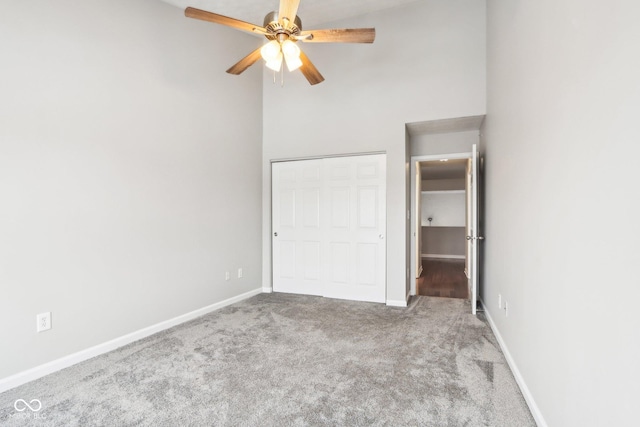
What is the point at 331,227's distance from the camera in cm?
436

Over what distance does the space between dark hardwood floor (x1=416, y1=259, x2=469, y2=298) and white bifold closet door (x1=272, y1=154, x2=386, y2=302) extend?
111 centimetres

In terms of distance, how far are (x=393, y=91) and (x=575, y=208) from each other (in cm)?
303

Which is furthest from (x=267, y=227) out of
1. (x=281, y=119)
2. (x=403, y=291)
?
(x=403, y=291)

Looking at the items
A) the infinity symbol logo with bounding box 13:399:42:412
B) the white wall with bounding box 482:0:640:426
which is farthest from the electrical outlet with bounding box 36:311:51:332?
the white wall with bounding box 482:0:640:426

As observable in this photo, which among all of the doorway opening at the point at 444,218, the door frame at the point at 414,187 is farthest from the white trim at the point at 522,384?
the doorway opening at the point at 444,218

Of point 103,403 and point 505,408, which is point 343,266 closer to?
point 505,408

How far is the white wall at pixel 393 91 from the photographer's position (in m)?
3.69

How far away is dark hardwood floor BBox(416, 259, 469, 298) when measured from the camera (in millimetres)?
4660

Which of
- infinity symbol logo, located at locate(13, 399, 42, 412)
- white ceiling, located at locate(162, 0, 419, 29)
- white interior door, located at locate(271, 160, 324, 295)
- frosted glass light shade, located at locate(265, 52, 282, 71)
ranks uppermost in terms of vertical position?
→ white ceiling, located at locate(162, 0, 419, 29)

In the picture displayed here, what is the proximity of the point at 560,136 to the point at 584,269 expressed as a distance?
0.61 metres

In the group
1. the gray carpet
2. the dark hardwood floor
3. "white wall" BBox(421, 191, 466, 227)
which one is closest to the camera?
the gray carpet
